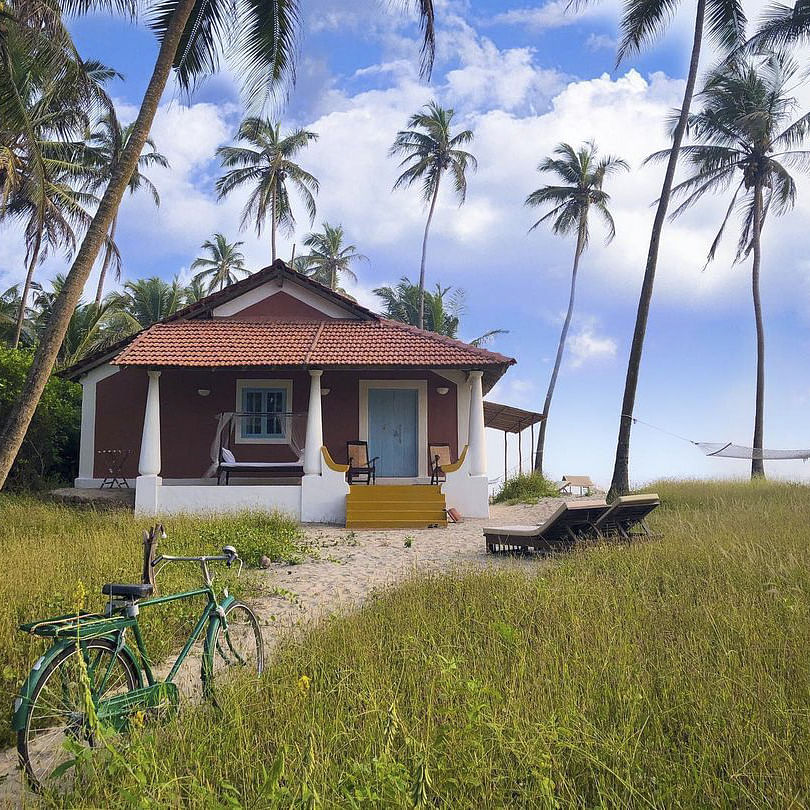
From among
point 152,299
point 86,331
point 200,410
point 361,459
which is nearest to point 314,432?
point 361,459

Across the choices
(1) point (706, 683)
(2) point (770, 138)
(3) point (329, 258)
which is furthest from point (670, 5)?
(3) point (329, 258)

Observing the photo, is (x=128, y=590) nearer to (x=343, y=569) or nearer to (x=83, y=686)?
(x=83, y=686)

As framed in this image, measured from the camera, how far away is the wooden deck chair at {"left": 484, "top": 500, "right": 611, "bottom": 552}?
28.9 ft

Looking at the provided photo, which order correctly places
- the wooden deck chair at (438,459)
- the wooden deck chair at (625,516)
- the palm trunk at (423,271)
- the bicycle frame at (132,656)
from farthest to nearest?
the palm trunk at (423,271) → the wooden deck chair at (438,459) → the wooden deck chair at (625,516) → the bicycle frame at (132,656)

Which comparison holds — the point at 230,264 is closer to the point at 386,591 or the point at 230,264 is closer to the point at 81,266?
the point at 81,266

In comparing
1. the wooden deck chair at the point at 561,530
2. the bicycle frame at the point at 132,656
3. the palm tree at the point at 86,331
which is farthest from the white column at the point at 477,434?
the palm tree at the point at 86,331

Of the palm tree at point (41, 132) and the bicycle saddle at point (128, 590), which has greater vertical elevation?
the palm tree at point (41, 132)

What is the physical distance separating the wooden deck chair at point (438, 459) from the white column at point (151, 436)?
19.4ft

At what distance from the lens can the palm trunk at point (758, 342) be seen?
22.7 metres

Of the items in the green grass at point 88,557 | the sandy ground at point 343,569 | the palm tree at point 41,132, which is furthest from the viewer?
the palm tree at point 41,132

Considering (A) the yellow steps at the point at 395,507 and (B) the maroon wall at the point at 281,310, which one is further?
(B) the maroon wall at the point at 281,310

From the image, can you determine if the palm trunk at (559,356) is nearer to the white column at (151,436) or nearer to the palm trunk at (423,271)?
the palm trunk at (423,271)

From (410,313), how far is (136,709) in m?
34.6

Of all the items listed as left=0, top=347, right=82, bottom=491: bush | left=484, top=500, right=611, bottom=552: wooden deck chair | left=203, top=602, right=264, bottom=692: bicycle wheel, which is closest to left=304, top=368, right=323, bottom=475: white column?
left=484, top=500, right=611, bottom=552: wooden deck chair
